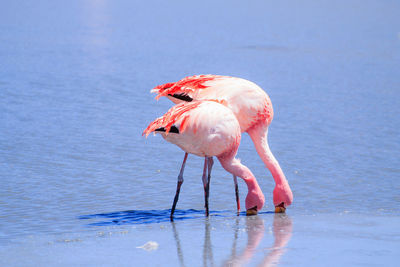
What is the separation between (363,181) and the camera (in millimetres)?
7535

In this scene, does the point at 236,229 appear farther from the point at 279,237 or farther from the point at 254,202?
the point at 254,202

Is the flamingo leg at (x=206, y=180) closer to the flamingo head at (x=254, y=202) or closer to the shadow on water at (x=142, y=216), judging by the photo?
the shadow on water at (x=142, y=216)

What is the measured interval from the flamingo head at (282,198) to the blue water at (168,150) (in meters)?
0.11

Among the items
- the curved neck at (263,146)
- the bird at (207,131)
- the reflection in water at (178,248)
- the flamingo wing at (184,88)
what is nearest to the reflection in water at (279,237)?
the bird at (207,131)

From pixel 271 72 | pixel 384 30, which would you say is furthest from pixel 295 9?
pixel 271 72

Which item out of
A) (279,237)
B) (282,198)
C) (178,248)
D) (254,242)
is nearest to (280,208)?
(282,198)

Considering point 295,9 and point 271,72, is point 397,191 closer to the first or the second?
point 271,72

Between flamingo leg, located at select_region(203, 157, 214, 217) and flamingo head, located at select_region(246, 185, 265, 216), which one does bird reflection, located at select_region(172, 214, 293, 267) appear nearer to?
flamingo head, located at select_region(246, 185, 265, 216)

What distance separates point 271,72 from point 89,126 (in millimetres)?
6657

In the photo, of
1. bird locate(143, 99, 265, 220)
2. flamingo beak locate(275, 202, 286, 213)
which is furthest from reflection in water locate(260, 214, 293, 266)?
bird locate(143, 99, 265, 220)

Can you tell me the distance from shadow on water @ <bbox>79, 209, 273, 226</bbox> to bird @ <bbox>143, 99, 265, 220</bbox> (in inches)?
5.5

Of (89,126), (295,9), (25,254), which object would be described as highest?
(295,9)

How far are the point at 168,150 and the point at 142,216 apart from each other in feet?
9.03

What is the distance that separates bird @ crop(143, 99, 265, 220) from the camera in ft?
19.6
